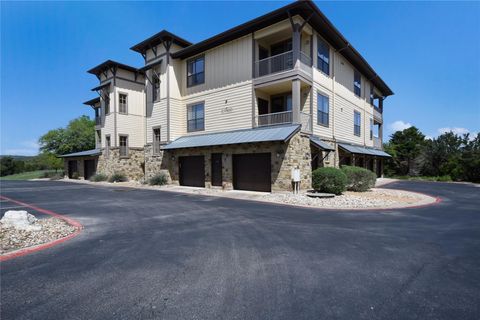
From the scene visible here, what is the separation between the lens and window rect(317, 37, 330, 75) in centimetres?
1733

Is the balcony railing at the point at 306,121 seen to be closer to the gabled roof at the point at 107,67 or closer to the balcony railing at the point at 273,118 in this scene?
the balcony railing at the point at 273,118

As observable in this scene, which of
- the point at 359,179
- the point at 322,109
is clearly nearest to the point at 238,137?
the point at 322,109

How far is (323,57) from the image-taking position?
1794cm

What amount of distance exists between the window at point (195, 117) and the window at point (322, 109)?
354 inches

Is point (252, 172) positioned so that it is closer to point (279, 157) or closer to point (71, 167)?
point (279, 157)

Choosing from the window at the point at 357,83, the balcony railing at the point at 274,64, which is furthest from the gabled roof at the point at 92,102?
the window at the point at 357,83

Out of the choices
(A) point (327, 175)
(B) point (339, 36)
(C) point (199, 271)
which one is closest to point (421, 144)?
(B) point (339, 36)

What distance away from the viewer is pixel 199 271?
13.7 feet

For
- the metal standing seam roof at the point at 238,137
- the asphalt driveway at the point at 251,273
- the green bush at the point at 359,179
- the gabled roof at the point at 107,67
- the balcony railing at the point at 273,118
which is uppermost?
the gabled roof at the point at 107,67

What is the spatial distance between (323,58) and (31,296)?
1948 centimetres

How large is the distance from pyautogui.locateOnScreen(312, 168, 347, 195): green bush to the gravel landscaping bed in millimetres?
11557

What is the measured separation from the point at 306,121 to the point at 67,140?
1616 inches

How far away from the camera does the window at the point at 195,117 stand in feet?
65.7

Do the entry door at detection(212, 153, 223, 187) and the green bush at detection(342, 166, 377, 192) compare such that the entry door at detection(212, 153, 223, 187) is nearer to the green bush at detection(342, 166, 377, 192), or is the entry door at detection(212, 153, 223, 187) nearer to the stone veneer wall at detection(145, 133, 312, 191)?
the stone veneer wall at detection(145, 133, 312, 191)
